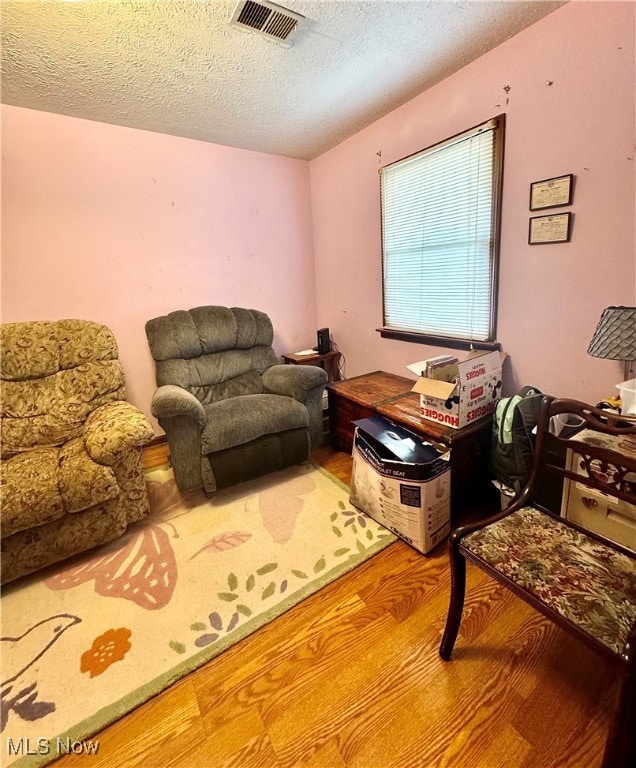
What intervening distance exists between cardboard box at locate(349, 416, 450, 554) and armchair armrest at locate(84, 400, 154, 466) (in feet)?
3.64

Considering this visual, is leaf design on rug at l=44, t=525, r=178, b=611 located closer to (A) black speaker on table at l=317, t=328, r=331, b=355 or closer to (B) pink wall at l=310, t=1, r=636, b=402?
(A) black speaker on table at l=317, t=328, r=331, b=355

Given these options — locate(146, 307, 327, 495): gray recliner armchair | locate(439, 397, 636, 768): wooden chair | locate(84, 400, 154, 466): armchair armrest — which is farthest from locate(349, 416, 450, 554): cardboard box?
locate(84, 400, 154, 466): armchair armrest

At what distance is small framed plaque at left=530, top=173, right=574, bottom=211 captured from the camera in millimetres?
1642

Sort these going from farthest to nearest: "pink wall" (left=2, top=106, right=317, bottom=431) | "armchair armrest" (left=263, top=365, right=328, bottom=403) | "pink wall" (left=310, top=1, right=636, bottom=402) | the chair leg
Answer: "armchair armrest" (left=263, top=365, right=328, bottom=403)
"pink wall" (left=2, top=106, right=317, bottom=431)
"pink wall" (left=310, top=1, right=636, bottom=402)
the chair leg

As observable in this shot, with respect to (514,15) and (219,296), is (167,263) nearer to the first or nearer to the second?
(219,296)

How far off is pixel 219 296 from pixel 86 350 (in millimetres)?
1150

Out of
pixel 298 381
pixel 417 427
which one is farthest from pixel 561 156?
pixel 298 381

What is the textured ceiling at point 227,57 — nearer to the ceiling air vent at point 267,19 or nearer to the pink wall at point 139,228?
the ceiling air vent at point 267,19

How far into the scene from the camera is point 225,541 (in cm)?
180

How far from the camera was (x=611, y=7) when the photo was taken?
1.42 meters

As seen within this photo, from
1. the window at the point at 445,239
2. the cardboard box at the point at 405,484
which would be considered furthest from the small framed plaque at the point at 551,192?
the cardboard box at the point at 405,484

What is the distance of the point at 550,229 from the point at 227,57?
5.85ft

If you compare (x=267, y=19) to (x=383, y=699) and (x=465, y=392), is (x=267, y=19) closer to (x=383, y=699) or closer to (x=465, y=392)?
(x=465, y=392)

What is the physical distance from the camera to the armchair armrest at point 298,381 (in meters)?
2.37
